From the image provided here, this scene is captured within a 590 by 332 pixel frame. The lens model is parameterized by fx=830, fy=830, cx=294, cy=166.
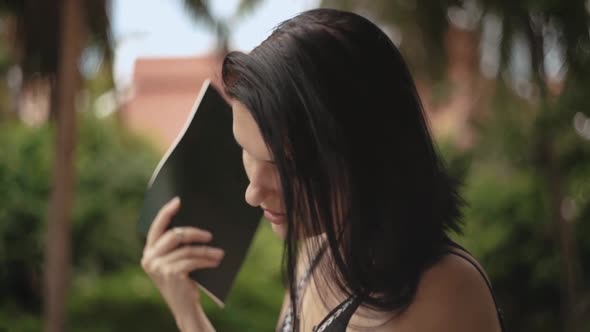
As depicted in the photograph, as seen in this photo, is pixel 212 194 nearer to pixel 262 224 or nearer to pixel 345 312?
pixel 345 312

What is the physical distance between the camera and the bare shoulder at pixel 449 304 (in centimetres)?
80

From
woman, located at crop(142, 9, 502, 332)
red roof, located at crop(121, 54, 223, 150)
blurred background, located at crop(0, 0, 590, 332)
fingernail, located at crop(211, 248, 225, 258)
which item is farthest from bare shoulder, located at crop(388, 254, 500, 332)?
red roof, located at crop(121, 54, 223, 150)

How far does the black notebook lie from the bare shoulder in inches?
13.9

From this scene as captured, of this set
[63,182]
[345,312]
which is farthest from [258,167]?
[63,182]

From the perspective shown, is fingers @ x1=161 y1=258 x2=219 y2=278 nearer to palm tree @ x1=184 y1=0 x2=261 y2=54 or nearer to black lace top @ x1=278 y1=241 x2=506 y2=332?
black lace top @ x1=278 y1=241 x2=506 y2=332

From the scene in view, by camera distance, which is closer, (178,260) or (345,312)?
(345,312)

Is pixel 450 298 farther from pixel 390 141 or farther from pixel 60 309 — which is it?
pixel 60 309

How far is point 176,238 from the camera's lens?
109 cm

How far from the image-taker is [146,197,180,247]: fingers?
1.09 meters

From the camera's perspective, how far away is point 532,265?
7332mm

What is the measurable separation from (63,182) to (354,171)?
461 cm

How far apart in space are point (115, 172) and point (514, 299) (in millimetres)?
3627

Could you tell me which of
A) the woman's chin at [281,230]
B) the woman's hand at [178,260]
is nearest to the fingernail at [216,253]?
the woman's hand at [178,260]

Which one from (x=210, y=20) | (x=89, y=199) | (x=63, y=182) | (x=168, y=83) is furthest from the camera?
(x=168, y=83)
